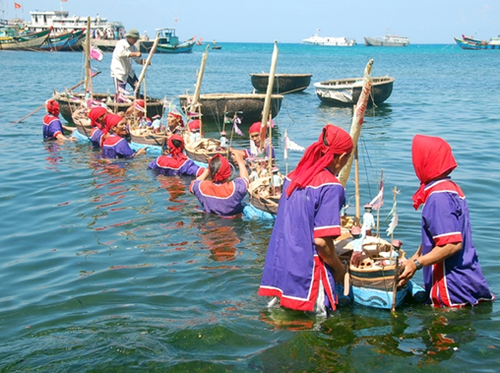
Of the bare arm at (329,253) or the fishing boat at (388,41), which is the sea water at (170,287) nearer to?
the bare arm at (329,253)

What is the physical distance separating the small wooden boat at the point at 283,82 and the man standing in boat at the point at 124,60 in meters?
10.1

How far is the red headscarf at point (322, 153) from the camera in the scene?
412 centimetres

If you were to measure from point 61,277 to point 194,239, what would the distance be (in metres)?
1.95

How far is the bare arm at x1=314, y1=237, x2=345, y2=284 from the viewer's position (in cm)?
411

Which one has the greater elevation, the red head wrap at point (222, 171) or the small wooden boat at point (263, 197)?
the red head wrap at point (222, 171)

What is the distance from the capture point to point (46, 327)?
5258mm

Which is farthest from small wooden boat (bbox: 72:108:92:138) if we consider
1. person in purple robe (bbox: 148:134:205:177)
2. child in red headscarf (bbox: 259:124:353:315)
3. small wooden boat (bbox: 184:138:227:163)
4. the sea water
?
child in red headscarf (bbox: 259:124:353:315)

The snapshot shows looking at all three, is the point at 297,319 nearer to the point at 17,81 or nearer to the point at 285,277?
the point at 285,277

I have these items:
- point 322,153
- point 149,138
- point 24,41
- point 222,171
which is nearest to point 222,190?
point 222,171

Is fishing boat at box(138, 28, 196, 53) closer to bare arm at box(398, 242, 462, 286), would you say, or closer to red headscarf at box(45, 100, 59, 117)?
red headscarf at box(45, 100, 59, 117)

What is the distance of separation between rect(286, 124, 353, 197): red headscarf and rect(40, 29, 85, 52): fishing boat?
7590 cm

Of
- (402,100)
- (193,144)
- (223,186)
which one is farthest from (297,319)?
(402,100)

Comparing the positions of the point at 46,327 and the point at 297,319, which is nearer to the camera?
the point at 297,319

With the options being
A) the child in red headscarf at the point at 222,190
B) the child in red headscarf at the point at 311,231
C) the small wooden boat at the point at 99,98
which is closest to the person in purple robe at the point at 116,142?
the small wooden boat at the point at 99,98
